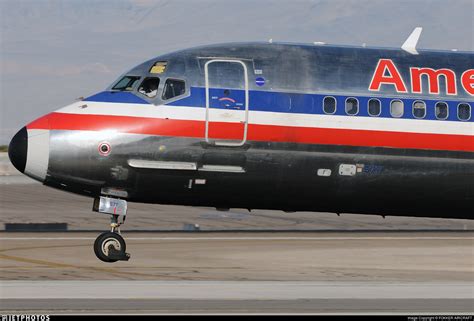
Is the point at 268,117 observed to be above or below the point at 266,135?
above

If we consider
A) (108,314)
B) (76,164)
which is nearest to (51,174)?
(76,164)

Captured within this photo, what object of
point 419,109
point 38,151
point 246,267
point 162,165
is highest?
point 419,109

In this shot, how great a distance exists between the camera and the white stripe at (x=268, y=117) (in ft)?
88.1

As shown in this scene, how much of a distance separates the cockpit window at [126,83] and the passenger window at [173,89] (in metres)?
0.81

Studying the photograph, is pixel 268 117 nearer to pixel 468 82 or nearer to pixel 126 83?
pixel 126 83

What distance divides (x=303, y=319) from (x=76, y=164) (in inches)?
278

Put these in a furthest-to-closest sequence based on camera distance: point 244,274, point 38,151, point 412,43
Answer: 1. point 244,274
2. point 412,43
3. point 38,151

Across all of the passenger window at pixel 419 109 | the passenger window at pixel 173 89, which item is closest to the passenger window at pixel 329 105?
the passenger window at pixel 419 109

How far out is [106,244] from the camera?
27.2 m

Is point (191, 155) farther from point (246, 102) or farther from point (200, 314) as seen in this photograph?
point (200, 314)

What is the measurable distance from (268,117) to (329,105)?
57.3 inches

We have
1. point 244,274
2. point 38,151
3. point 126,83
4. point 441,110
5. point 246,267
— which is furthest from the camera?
point 246,267

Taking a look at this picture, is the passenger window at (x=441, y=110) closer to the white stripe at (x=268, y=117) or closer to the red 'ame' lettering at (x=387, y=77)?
the white stripe at (x=268, y=117)

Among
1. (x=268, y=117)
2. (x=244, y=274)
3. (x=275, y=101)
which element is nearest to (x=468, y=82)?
(x=275, y=101)
